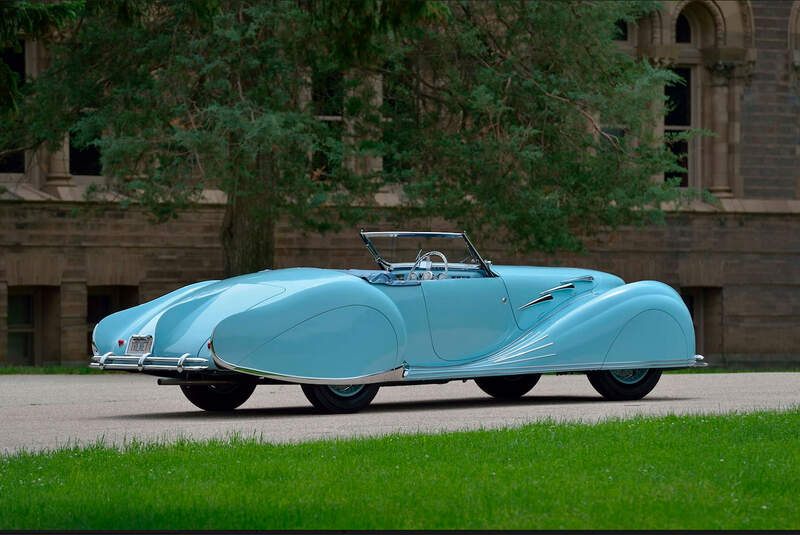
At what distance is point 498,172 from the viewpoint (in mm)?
21688

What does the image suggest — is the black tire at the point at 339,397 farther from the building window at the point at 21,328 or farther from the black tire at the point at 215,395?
the building window at the point at 21,328

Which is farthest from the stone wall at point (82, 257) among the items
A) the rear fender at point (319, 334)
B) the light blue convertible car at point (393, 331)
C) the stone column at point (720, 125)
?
the rear fender at point (319, 334)

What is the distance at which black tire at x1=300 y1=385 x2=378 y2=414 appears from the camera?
12555 mm

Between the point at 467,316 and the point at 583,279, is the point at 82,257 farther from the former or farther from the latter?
the point at 467,316

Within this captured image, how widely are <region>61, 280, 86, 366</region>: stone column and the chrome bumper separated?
557 inches

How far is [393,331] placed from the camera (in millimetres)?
12625

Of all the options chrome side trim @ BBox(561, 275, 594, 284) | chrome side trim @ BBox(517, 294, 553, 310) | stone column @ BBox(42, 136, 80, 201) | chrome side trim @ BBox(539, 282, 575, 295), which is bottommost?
chrome side trim @ BBox(517, 294, 553, 310)

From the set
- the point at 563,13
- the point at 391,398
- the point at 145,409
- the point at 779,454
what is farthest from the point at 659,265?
the point at 779,454

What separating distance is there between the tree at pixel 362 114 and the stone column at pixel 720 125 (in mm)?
8972

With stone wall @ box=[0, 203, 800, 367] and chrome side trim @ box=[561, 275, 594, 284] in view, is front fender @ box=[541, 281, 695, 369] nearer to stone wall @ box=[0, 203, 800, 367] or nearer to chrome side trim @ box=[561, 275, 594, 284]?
chrome side trim @ box=[561, 275, 594, 284]

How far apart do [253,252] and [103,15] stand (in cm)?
414

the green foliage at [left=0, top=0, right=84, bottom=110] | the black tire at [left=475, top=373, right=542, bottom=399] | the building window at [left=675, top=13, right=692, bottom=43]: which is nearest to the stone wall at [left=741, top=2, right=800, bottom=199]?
the building window at [left=675, top=13, right=692, bottom=43]

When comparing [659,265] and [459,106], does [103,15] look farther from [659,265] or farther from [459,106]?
[659,265]

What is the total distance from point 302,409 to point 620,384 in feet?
10.2
